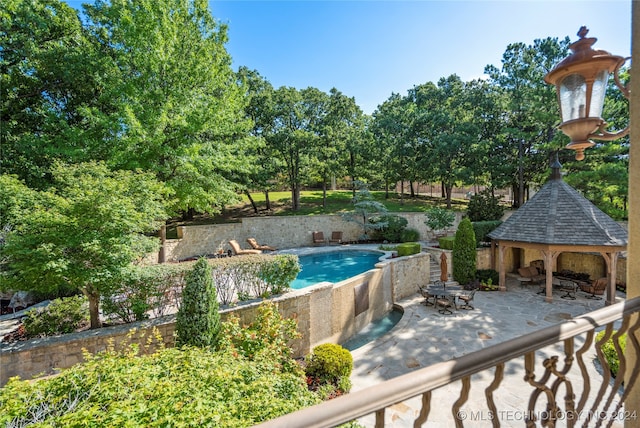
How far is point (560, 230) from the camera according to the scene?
1219 cm

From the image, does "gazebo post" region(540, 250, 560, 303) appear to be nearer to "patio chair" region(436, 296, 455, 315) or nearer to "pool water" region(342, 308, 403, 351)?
"patio chair" region(436, 296, 455, 315)

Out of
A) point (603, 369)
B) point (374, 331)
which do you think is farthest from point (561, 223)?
point (603, 369)

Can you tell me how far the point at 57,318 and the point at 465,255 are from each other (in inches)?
613

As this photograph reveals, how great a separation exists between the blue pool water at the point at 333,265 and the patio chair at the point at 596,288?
9.82 meters

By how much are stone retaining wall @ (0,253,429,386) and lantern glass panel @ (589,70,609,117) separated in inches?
290

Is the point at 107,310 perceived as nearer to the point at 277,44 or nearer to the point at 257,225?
the point at 277,44

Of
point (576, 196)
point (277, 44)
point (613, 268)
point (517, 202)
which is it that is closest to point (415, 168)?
point (517, 202)

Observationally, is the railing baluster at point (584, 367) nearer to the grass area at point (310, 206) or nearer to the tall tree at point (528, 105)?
the tall tree at point (528, 105)

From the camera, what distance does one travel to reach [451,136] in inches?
944

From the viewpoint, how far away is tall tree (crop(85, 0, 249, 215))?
11.4 metres

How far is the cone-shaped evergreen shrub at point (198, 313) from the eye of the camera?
6.32m

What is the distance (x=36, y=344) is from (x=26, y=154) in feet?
35.2

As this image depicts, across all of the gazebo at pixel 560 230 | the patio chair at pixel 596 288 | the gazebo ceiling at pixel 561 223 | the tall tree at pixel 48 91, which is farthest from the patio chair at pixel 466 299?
the tall tree at pixel 48 91

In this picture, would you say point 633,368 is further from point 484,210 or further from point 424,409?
point 484,210
